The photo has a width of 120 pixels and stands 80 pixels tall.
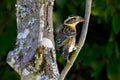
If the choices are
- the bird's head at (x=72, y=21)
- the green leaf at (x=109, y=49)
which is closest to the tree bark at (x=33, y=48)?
the bird's head at (x=72, y=21)

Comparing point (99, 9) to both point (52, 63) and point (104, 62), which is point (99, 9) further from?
point (52, 63)

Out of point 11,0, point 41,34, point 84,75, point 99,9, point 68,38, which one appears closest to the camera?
point 41,34

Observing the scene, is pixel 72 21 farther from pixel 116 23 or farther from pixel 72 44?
pixel 116 23

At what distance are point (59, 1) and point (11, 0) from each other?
3.10 ft

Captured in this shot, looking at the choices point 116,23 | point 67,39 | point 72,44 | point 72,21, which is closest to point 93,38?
point 116,23

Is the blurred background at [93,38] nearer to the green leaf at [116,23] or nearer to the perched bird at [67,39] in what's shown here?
the green leaf at [116,23]

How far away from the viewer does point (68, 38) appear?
4.30 metres

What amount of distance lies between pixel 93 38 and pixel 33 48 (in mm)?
4065

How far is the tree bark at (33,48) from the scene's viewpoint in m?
3.44

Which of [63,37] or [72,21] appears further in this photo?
[72,21]

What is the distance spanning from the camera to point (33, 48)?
136 inches

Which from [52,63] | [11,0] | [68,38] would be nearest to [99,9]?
[11,0]

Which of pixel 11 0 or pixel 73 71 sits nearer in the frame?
pixel 11 0

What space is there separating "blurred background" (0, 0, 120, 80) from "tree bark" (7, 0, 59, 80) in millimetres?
3044
